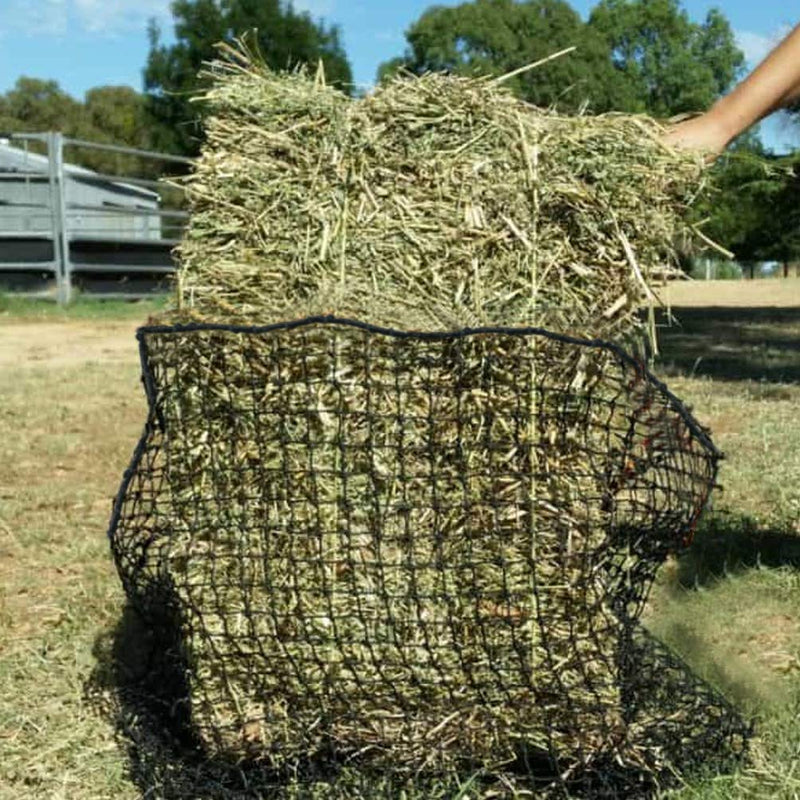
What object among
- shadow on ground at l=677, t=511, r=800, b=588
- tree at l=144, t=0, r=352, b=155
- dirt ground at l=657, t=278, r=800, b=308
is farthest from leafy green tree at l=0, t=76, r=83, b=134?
shadow on ground at l=677, t=511, r=800, b=588

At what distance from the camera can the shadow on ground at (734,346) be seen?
31.5 feet

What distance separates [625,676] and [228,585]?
37.8 inches

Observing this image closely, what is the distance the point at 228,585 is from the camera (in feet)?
8.45

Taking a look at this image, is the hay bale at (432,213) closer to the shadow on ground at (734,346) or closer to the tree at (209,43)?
the shadow on ground at (734,346)

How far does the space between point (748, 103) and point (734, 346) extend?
29.9ft

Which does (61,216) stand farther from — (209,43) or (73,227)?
(209,43)

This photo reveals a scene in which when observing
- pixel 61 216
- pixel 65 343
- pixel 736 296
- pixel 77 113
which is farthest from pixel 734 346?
pixel 77 113

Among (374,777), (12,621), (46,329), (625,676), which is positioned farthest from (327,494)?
(46,329)

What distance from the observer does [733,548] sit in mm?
4488

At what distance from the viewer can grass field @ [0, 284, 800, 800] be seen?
9.48 feet

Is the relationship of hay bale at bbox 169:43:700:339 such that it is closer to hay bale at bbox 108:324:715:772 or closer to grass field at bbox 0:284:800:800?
hay bale at bbox 108:324:715:772

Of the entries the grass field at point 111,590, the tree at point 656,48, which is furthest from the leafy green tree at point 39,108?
the grass field at point 111,590

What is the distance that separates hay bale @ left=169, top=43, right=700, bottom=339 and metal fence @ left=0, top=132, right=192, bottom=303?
13.1 m

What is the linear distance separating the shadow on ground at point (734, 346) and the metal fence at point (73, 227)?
688 centimetres
